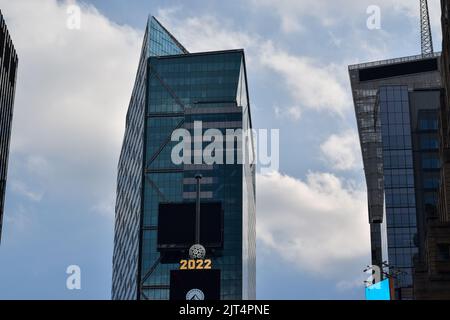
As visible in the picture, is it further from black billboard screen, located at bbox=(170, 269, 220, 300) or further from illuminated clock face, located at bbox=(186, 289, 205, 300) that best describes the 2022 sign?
illuminated clock face, located at bbox=(186, 289, 205, 300)

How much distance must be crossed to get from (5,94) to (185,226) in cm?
6213

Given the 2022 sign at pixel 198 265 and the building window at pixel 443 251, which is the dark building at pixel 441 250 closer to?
the building window at pixel 443 251

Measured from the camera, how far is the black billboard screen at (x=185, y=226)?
8338 cm

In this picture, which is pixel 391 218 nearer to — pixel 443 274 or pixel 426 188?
pixel 426 188

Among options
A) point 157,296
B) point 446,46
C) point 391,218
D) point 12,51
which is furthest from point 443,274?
point 157,296

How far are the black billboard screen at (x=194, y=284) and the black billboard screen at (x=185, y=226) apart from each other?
20.7m

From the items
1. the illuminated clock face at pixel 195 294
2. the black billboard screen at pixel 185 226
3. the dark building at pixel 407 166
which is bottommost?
the illuminated clock face at pixel 195 294

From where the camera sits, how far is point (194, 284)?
61.4 metres

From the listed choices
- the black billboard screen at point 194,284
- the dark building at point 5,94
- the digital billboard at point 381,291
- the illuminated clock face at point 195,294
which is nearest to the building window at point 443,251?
the black billboard screen at point 194,284

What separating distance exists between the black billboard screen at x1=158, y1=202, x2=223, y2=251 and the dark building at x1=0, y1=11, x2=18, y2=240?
48.3m

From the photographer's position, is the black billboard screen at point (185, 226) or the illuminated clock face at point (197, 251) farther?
the black billboard screen at point (185, 226)

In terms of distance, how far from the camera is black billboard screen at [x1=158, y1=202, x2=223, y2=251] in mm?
83375

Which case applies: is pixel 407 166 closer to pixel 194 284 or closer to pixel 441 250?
pixel 441 250

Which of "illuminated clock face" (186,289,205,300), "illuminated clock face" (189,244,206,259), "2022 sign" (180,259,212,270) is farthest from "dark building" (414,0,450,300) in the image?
"illuminated clock face" (189,244,206,259)
